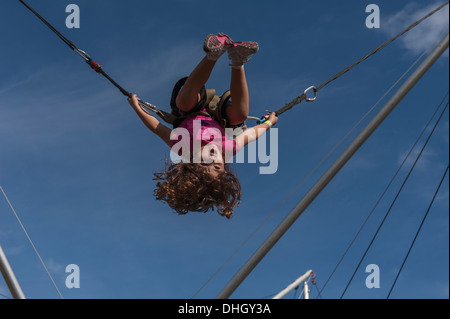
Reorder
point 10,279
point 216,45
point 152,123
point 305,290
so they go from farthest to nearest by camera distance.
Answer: point 305,290 < point 152,123 < point 216,45 < point 10,279

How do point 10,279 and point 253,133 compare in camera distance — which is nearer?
point 10,279

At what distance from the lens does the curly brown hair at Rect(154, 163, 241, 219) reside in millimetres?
6340

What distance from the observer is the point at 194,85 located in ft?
21.6

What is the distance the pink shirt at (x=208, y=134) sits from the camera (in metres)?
6.56

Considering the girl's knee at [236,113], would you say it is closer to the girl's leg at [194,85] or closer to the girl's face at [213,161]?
the girl's leg at [194,85]

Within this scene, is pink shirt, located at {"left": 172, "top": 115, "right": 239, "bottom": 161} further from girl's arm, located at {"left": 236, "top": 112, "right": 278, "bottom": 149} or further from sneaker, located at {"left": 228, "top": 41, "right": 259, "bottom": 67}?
sneaker, located at {"left": 228, "top": 41, "right": 259, "bottom": 67}

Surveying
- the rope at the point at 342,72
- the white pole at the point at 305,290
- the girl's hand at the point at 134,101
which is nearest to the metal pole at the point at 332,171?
the rope at the point at 342,72

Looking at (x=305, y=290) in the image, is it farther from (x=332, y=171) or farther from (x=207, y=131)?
(x=332, y=171)

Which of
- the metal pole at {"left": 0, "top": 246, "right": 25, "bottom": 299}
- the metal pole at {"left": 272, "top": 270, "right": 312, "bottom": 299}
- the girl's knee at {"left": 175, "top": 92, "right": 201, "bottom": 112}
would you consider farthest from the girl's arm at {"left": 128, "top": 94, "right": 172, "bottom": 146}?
the metal pole at {"left": 272, "top": 270, "right": 312, "bottom": 299}

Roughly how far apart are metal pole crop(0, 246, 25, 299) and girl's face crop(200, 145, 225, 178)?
2.15 metres

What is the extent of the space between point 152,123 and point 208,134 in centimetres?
71

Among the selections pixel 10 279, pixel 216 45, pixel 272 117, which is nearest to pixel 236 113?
pixel 272 117

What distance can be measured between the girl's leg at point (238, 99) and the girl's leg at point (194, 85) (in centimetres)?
27
